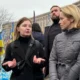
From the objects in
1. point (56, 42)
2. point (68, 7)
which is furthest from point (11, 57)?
point (68, 7)

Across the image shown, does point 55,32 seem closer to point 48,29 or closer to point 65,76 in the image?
point 48,29

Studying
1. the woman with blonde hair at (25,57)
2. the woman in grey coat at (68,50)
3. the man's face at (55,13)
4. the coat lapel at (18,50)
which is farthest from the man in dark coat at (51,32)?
the woman in grey coat at (68,50)

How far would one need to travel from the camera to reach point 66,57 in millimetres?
4191

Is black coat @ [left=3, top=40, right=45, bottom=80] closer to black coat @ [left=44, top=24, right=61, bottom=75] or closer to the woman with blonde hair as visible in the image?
the woman with blonde hair

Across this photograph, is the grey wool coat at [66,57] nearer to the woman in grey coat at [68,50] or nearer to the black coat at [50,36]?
the woman in grey coat at [68,50]

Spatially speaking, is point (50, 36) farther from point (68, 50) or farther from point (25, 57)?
point (68, 50)

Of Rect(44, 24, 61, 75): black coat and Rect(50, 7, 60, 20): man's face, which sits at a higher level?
Rect(50, 7, 60, 20): man's face

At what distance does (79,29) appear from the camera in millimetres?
4332

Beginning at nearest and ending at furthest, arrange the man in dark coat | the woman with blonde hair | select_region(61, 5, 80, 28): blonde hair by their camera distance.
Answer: select_region(61, 5, 80, 28): blonde hair → the woman with blonde hair → the man in dark coat

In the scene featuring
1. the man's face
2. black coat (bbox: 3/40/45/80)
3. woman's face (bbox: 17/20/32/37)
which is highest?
the man's face

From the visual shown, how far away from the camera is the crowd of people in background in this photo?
13.7 feet

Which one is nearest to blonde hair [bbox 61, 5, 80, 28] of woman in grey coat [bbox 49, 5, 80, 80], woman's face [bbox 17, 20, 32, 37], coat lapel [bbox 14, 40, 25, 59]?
woman in grey coat [bbox 49, 5, 80, 80]

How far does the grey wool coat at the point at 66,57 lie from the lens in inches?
163

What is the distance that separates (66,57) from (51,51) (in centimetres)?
40
